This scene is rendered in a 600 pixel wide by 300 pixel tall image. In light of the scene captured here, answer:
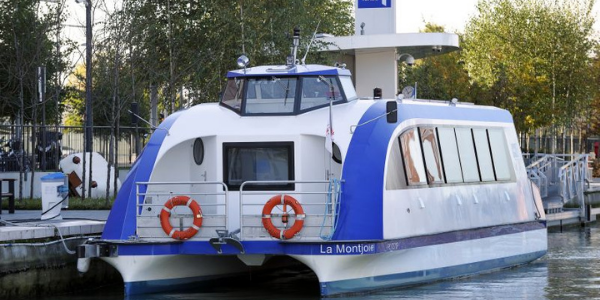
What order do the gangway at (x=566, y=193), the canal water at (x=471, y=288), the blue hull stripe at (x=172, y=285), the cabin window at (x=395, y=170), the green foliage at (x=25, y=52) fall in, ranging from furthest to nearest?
the gangway at (x=566, y=193), the green foliage at (x=25, y=52), the canal water at (x=471, y=288), the cabin window at (x=395, y=170), the blue hull stripe at (x=172, y=285)

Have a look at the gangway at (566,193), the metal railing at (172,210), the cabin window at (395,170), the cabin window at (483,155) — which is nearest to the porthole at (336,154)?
the cabin window at (395,170)

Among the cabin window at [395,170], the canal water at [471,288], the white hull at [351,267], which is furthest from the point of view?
the canal water at [471,288]

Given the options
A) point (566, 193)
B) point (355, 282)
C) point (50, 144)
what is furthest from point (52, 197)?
point (566, 193)

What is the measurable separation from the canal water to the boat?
0.27m

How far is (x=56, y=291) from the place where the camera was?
17.8 meters

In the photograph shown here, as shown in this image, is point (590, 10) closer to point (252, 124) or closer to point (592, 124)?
point (592, 124)

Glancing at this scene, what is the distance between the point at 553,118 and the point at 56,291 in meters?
39.4

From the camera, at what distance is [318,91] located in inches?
707

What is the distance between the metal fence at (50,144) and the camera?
1256 inches

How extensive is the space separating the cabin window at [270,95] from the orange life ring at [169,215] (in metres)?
1.84

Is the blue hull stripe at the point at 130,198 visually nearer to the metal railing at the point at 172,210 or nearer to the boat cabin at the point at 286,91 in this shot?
the metal railing at the point at 172,210

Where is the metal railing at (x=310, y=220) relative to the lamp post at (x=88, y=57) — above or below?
Result: below

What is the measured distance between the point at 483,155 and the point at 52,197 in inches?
280

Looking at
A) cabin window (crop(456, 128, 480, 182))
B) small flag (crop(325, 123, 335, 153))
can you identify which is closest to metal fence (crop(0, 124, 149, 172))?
cabin window (crop(456, 128, 480, 182))
